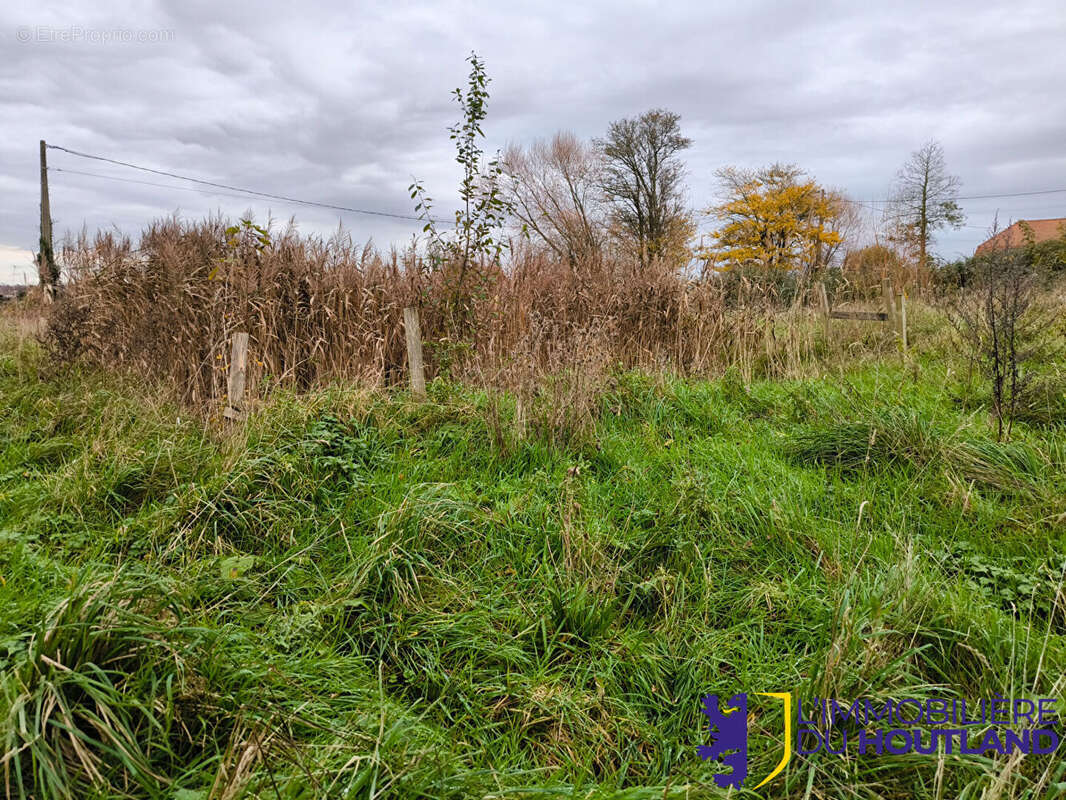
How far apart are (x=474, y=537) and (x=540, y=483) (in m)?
0.69

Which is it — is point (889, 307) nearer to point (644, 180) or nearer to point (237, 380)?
point (237, 380)

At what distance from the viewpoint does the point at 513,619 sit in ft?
8.06

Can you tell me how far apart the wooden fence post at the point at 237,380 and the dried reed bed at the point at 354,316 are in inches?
16.0

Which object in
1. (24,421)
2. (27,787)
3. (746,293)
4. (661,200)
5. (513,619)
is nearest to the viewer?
(27,787)

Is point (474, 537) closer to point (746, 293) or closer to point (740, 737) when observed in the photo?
point (740, 737)

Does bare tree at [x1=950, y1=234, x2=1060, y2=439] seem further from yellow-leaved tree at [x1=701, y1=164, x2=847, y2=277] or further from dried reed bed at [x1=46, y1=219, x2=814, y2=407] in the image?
yellow-leaved tree at [x1=701, y1=164, x2=847, y2=277]

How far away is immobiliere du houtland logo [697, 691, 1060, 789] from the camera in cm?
172

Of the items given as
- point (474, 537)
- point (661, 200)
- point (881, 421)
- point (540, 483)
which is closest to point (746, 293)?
point (881, 421)

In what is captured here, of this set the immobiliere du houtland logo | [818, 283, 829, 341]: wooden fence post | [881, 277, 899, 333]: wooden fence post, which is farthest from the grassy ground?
[881, 277, 899, 333]: wooden fence post

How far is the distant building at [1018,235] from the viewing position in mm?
5961

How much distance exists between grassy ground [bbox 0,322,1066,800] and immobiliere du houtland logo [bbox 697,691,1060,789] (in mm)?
48

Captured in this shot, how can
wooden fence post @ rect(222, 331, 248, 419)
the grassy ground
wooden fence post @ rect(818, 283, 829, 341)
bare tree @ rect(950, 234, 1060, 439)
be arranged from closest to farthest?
the grassy ground → wooden fence post @ rect(222, 331, 248, 419) → bare tree @ rect(950, 234, 1060, 439) → wooden fence post @ rect(818, 283, 829, 341)

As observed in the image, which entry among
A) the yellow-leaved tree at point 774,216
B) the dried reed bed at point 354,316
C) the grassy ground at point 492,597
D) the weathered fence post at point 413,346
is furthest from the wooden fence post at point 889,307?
the yellow-leaved tree at point 774,216

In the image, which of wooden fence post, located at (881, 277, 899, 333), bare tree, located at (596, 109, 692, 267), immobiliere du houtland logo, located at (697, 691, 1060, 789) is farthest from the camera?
bare tree, located at (596, 109, 692, 267)
